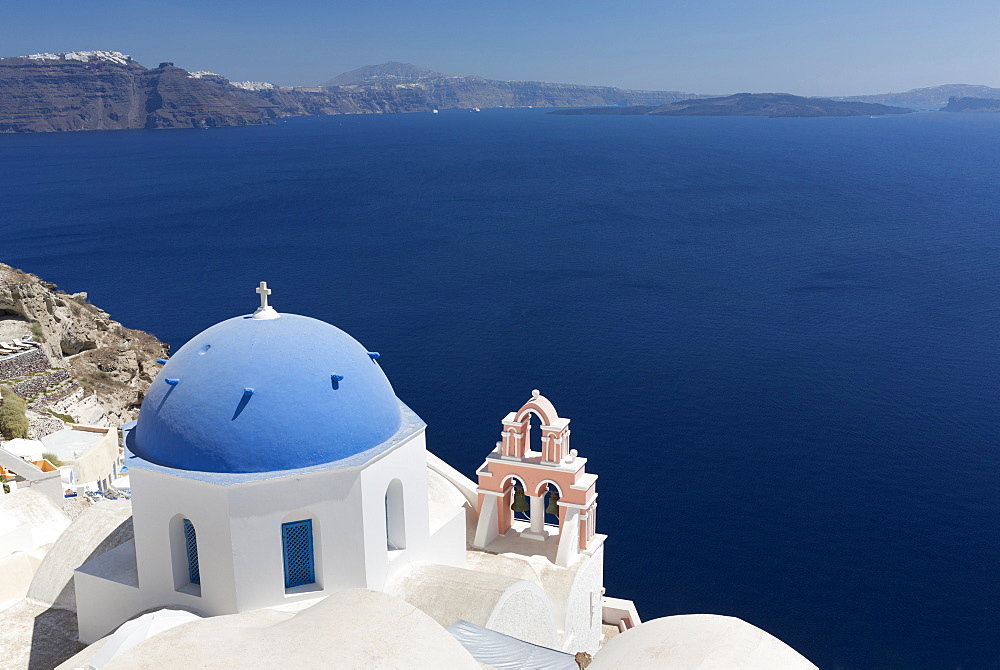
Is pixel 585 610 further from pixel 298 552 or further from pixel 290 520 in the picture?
pixel 290 520

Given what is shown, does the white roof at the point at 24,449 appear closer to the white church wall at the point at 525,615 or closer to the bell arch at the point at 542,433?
the bell arch at the point at 542,433

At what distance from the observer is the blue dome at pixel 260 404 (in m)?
11.4

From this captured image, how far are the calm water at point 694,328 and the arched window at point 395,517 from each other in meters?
14.6

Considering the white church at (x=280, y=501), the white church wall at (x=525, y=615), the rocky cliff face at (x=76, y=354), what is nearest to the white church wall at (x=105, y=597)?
the white church at (x=280, y=501)

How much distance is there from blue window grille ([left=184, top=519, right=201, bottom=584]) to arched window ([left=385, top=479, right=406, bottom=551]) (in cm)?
270

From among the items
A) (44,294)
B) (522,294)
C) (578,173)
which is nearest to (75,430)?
(44,294)

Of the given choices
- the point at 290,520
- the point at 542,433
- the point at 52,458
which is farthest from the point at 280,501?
the point at 52,458

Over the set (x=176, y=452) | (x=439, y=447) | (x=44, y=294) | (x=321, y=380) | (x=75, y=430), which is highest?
(x=321, y=380)

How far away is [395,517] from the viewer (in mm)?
12969

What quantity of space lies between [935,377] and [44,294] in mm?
42371

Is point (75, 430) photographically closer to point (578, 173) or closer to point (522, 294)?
point (522, 294)

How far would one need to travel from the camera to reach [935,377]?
41156 mm

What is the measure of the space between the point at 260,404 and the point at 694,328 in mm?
39502

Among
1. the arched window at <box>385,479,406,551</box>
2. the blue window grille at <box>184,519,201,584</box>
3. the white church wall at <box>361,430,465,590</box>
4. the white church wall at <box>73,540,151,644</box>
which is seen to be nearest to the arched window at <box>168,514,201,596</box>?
the blue window grille at <box>184,519,201,584</box>
